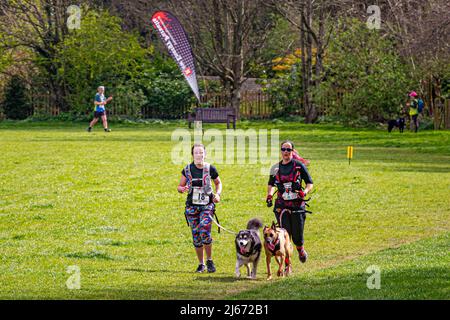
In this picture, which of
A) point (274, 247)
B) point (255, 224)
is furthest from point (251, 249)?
point (255, 224)

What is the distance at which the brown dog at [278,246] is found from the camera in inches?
516

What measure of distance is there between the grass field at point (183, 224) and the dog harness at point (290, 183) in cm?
103

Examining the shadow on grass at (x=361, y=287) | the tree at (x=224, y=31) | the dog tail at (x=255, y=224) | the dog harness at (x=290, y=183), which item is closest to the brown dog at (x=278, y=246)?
the dog tail at (x=255, y=224)

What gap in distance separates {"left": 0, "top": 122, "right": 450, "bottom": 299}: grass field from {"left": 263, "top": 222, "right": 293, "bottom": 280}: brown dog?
21cm

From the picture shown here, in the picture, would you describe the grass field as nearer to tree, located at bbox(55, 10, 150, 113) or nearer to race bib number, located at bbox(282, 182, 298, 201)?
race bib number, located at bbox(282, 182, 298, 201)

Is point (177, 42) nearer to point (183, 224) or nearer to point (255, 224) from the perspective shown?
point (183, 224)

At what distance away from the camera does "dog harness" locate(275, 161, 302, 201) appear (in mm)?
13812

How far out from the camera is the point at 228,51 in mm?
56469

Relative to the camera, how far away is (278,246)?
13219 mm

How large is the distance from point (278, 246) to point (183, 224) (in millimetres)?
5506

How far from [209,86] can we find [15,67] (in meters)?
11.2

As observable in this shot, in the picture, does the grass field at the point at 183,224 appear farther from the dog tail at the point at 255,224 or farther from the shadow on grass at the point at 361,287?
the dog tail at the point at 255,224

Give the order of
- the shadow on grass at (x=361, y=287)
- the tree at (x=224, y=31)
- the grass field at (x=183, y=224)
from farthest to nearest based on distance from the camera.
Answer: the tree at (x=224, y=31) → the grass field at (x=183, y=224) → the shadow on grass at (x=361, y=287)

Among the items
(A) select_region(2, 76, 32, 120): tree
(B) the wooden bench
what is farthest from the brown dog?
(A) select_region(2, 76, 32, 120): tree
